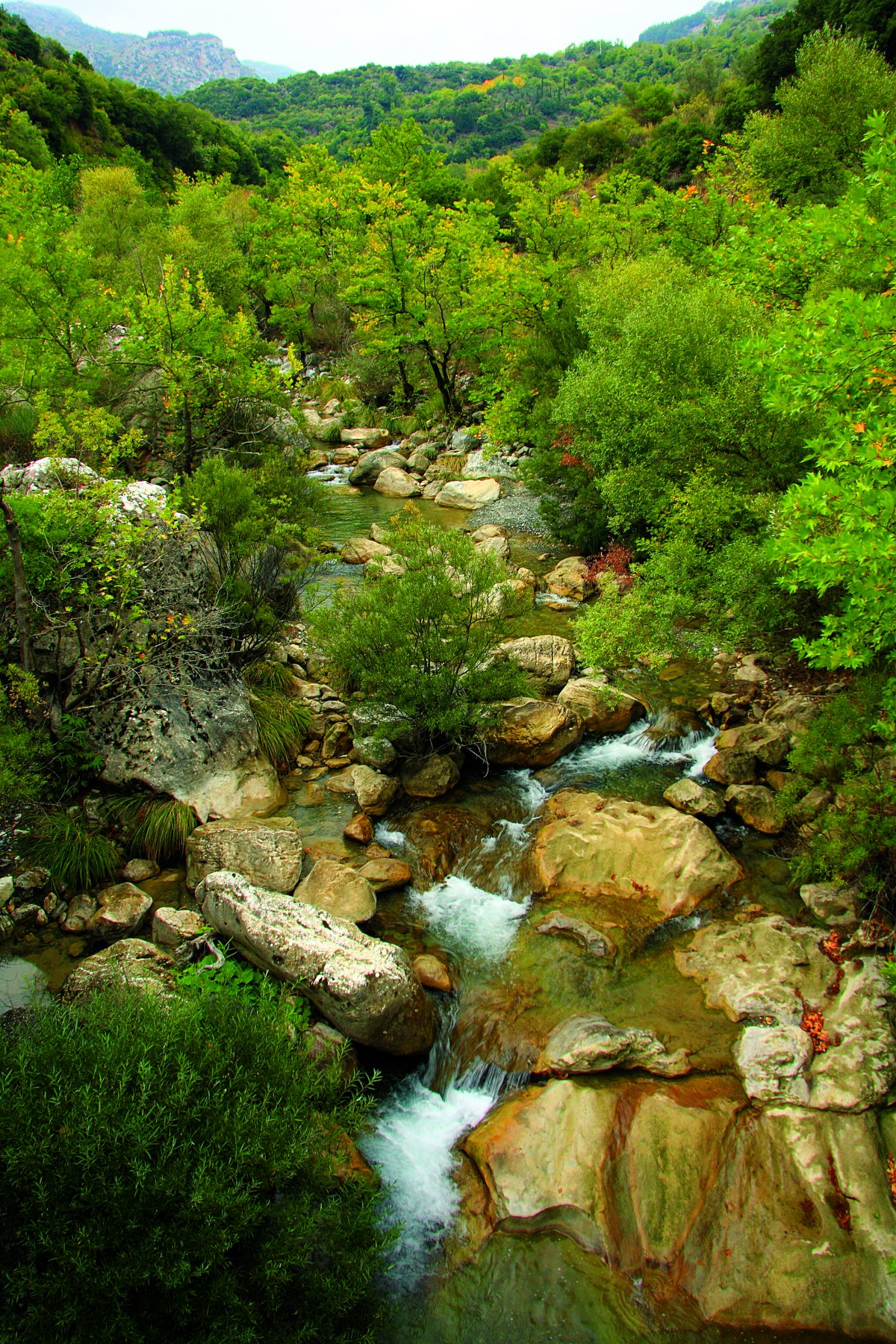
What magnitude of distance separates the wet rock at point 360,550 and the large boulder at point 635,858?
434 inches

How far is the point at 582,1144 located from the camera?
19.7ft

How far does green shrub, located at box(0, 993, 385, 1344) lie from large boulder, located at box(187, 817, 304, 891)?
332cm

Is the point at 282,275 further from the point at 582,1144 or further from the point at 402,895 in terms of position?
the point at 582,1144

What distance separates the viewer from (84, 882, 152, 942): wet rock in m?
7.93

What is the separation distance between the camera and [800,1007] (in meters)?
6.98

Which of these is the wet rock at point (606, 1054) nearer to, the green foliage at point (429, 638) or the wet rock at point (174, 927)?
A: the wet rock at point (174, 927)

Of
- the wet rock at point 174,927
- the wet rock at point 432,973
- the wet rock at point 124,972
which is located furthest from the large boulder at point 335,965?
the wet rock at point 124,972

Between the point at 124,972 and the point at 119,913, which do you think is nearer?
the point at 124,972

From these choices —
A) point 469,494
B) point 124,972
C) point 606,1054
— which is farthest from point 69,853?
point 469,494

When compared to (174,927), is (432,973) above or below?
below

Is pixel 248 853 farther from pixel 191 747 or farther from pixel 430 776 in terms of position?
pixel 430 776

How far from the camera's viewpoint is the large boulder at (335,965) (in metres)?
6.69

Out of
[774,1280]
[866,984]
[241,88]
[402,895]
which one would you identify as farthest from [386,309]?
[241,88]

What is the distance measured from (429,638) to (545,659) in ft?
11.2
